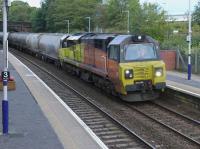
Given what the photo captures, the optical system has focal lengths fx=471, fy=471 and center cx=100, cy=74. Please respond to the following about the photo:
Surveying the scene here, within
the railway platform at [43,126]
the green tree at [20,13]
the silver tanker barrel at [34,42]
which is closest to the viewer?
the railway platform at [43,126]

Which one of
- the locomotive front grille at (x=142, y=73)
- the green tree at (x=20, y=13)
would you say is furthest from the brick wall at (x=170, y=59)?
the green tree at (x=20, y=13)

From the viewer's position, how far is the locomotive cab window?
750 inches

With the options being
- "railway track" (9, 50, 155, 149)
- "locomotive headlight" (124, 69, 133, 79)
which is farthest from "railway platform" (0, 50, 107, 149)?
"locomotive headlight" (124, 69, 133, 79)

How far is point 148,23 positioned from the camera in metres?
53.2

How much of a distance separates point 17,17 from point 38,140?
15449 cm

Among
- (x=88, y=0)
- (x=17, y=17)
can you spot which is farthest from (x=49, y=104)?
(x=17, y=17)

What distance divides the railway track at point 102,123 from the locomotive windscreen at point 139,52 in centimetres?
246

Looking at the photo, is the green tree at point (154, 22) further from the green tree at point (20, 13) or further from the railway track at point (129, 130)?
the green tree at point (20, 13)

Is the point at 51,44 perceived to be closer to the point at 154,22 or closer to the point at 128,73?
the point at 154,22

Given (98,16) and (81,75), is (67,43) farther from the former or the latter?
(98,16)

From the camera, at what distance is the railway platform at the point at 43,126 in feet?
39.3

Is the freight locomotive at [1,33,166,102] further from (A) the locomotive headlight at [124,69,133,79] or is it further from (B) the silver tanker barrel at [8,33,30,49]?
(B) the silver tanker barrel at [8,33,30,49]

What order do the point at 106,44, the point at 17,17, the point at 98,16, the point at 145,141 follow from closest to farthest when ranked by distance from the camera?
the point at 145,141, the point at 106,44, the point at 98,16, the point at 17,17

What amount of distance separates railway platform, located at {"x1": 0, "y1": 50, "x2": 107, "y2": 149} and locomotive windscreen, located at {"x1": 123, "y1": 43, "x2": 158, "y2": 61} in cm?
339
